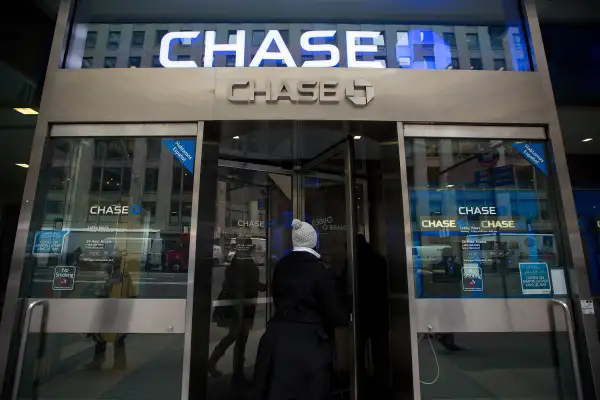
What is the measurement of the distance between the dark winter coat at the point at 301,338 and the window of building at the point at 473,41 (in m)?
2.45

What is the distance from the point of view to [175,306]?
95.8 inches

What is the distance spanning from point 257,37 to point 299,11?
1.72ft

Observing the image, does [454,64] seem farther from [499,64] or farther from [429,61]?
[499,64]

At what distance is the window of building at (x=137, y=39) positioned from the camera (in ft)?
9.97

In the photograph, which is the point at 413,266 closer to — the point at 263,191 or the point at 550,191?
the point at 550,191

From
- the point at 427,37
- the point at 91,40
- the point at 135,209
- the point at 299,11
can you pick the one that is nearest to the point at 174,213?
the point at 135,209

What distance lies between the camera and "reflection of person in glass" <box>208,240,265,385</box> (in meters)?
3.66

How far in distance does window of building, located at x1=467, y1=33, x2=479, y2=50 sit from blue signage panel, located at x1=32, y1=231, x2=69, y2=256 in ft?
12.5

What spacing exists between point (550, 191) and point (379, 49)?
1878 millimetres

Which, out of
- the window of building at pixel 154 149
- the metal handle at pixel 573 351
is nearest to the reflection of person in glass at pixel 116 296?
the window of building at pixel 154 149

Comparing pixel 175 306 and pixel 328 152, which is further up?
pixel 328 152

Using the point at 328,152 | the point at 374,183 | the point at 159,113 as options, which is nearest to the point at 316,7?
the point at 328,152

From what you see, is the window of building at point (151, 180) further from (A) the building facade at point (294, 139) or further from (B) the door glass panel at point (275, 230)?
(B) the door glass panel at point (275, 230)

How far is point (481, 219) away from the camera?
2.71 meters
